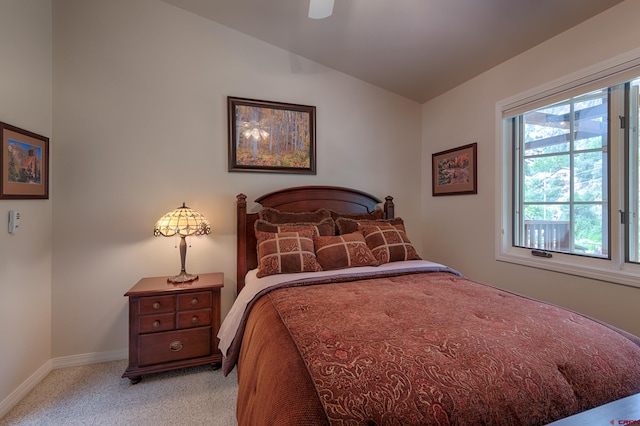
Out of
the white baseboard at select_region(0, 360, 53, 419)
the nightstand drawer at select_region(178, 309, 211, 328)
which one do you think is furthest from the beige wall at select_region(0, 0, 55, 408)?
the nightstand drawer at select_region(178, 309, 211, 328)

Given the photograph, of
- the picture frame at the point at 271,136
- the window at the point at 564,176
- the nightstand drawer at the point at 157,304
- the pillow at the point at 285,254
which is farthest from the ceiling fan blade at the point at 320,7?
the nightstand drawer at the point at 157,304

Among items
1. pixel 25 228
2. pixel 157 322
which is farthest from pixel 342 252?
pixel 25 228

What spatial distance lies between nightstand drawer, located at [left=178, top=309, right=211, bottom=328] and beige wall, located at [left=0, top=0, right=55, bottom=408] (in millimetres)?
1006

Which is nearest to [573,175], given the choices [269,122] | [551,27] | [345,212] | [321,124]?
[551,27]

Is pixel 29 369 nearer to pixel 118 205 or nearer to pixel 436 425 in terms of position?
pixel 118 205

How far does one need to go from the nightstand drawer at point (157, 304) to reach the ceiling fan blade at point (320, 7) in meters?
2.11

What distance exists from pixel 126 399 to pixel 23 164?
174 centimetres

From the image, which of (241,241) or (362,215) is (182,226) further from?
(362,215)

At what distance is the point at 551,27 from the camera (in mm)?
1972

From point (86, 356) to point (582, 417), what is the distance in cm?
312

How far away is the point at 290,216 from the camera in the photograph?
2.59m

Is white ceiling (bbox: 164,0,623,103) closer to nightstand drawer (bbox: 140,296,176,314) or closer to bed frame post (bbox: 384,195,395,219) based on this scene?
bed frame post (bbox: 384,195,395,219)

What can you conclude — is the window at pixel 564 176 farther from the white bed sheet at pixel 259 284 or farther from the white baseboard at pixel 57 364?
the white baseboard at pixel 57 364

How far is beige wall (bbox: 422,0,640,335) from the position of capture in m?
1.76
